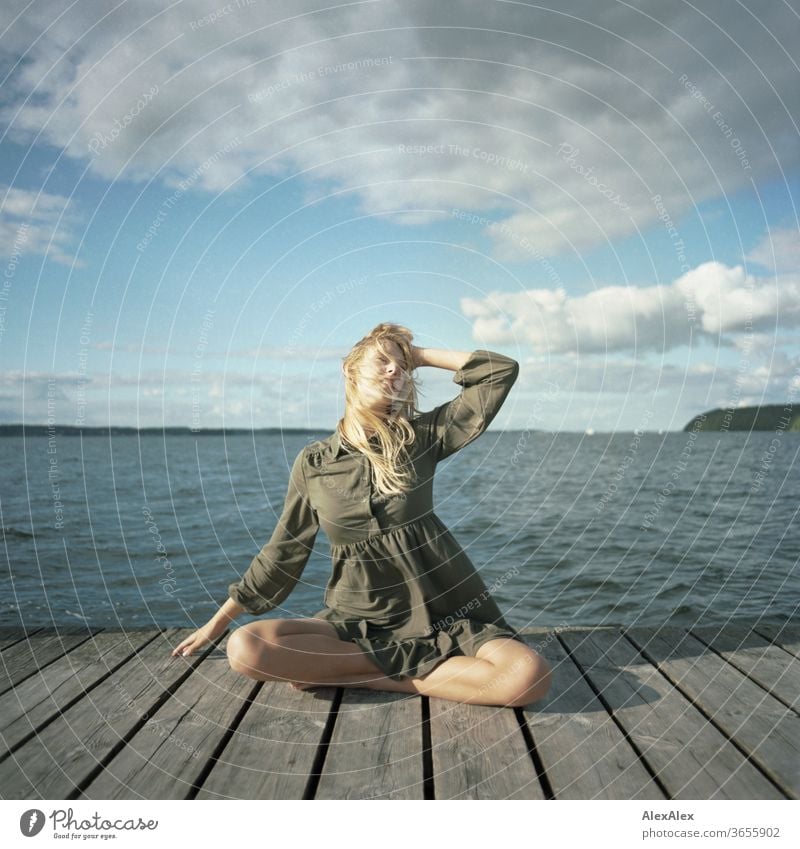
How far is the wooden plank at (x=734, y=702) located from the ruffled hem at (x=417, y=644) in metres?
1.10

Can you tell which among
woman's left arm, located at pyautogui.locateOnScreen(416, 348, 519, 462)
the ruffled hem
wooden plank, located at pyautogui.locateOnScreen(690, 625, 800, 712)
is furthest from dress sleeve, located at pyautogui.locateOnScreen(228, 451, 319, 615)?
wooden plank, located at pyautogui.locateOnScreen(690, 625, 800, 712)

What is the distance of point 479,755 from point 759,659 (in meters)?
2.29

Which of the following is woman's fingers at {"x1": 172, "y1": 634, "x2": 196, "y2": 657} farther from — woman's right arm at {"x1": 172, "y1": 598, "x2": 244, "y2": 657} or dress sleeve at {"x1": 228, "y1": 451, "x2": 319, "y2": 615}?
dress sleeve at {"x1": 228, "y1": 451, "x2": 319, "y2": 615}

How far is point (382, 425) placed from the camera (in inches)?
183

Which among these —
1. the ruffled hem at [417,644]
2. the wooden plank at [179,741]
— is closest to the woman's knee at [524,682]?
the ruffled hem at [417,644]

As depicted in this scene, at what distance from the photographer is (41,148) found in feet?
18.9

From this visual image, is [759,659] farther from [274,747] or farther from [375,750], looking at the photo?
[274,747]

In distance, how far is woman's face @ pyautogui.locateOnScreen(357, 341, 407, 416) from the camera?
181 inches

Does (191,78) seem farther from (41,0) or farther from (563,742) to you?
(563,742)

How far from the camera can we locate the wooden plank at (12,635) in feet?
16.6

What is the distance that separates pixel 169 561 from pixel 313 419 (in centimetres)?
911

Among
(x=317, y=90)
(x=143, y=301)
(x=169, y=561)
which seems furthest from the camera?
(x=169, y=561)

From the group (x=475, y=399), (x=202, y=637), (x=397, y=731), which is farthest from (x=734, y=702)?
(x=202, y=637)
